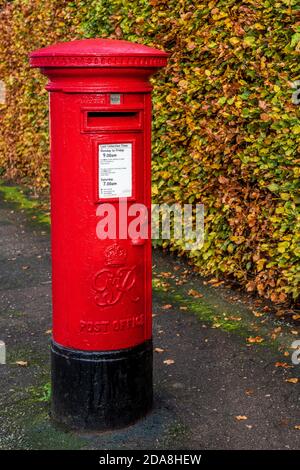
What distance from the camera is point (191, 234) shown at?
6.27 metres

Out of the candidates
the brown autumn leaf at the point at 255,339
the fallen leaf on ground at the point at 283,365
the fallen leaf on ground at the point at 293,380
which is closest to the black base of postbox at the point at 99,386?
the fallen leaf on ground at the point at 293,380

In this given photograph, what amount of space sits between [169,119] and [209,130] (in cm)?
70

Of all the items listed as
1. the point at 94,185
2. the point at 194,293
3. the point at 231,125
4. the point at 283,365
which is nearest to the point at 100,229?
the point at 94,185

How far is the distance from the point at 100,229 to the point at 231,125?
2171 mm

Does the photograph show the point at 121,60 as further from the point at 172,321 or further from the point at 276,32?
the point at 172,321

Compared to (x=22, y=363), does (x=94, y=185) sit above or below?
above

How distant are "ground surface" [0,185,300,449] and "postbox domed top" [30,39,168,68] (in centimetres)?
184

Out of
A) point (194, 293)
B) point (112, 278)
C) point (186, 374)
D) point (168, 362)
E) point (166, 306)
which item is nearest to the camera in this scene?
point (112, 278)

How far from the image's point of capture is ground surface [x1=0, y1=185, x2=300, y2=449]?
3.85 metres

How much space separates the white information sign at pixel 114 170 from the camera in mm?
3660

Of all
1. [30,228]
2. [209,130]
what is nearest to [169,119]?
[209,130]

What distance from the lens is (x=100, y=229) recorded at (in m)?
3.72

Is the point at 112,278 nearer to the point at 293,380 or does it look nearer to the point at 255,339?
the point at 293,380

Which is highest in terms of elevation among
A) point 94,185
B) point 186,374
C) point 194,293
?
point 94,185
